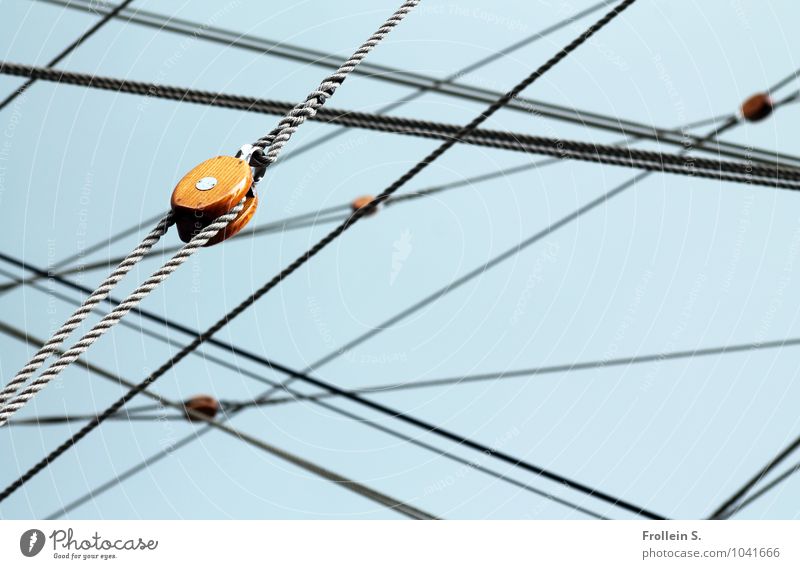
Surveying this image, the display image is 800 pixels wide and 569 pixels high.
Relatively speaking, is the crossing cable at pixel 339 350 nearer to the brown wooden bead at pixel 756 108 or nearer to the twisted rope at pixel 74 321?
the brown wooden bead at pixel 756 108

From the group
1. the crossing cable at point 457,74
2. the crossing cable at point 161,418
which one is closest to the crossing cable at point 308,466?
the crossing cable at point 161,418

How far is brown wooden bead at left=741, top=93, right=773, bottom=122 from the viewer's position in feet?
9.00

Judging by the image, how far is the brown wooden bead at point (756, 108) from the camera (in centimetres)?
274

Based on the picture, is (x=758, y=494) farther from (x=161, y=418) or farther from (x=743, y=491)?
(x=161, y=418)

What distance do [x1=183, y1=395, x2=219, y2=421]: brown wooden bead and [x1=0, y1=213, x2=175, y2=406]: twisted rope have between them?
208cm

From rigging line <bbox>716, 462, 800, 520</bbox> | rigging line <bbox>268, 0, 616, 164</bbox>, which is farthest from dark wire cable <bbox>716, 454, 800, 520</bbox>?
rigging line <bbox>268, 0, 616, 164</bbox>

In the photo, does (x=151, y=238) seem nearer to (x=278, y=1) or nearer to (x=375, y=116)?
(x=375, y=116)

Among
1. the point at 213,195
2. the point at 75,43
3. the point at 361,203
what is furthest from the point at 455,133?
the point at 361,203

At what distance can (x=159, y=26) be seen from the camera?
8.84 feet

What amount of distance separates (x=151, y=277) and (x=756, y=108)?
7.32 feet
